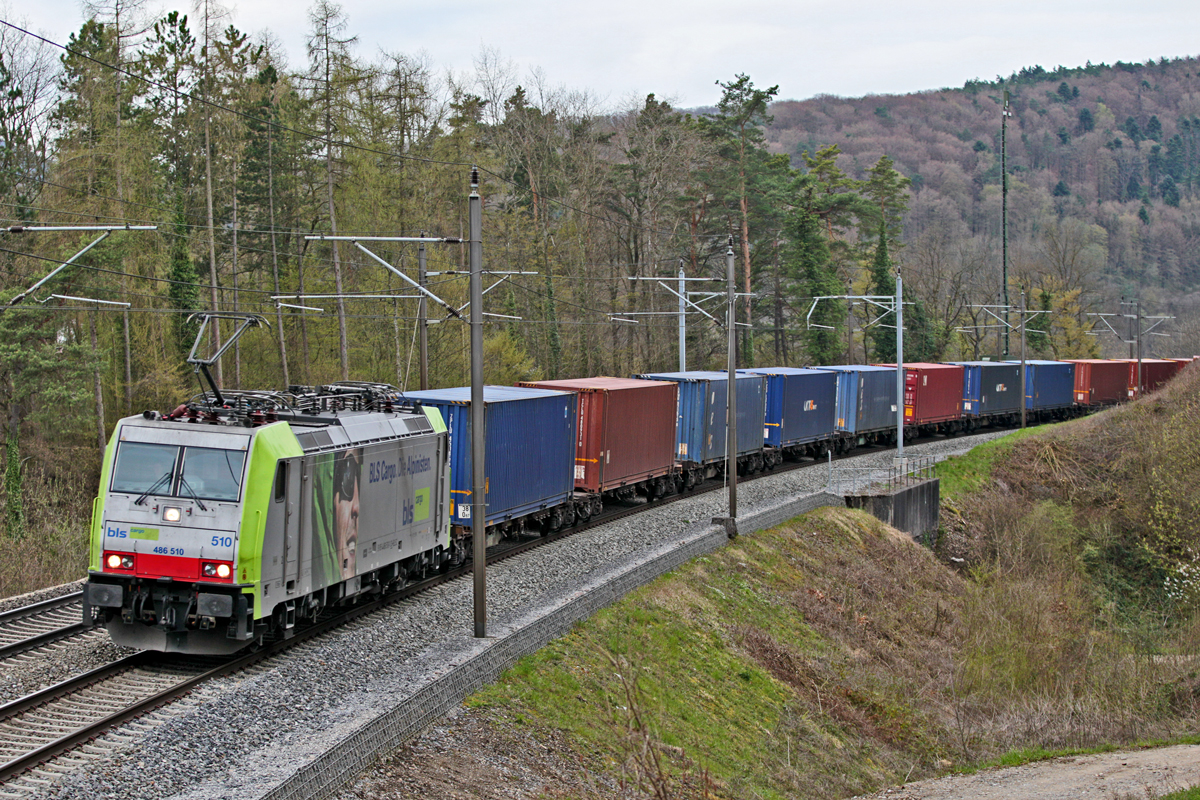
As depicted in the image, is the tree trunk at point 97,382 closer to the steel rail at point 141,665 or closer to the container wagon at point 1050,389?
the steel rail at point 141,665

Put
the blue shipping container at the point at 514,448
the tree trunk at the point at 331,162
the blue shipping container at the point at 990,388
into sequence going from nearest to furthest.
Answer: the blue shipping container at the point at 514,448 < the tree trunk at the point at 331,162 < the blue shipping container at the point at 990,388

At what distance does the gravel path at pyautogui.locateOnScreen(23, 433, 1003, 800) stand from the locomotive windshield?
2.06m

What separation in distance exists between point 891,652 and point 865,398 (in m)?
19.2

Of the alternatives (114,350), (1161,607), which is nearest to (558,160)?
(114,350)

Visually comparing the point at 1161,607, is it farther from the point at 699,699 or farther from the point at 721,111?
the point at 721,111

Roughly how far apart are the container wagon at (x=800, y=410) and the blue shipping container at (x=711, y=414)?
1.15 m

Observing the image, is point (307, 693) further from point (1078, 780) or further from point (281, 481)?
point (1078, 780)

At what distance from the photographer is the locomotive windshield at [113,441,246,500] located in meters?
11.4

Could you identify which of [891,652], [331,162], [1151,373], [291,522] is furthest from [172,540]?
[1151,373]

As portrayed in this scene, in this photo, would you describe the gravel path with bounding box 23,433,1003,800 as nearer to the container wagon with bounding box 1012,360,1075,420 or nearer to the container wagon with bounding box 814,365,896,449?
the container wagon with bounding box 814,365,896,449

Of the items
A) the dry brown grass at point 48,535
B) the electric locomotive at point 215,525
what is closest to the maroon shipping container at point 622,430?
the electric locomotive at point 215,525

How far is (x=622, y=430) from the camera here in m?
23.1

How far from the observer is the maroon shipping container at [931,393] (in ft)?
136

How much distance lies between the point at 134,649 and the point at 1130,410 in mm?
40708
